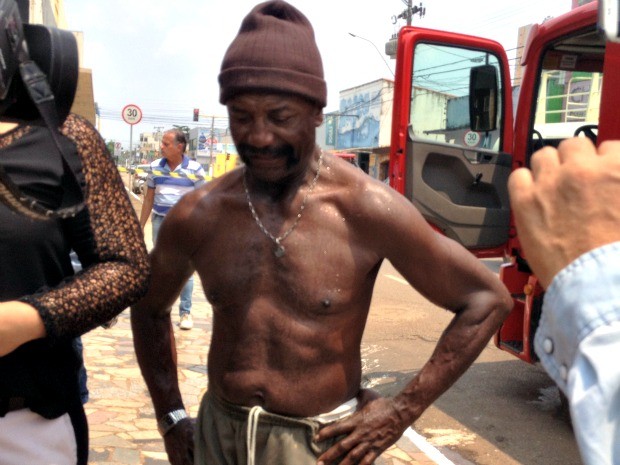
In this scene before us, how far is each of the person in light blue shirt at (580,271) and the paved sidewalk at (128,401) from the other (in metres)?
3.67

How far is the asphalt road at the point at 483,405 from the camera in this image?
4.68m

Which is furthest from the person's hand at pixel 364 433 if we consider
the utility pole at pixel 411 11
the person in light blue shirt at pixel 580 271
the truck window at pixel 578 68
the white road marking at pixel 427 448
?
the utility pole at pixel 411 11

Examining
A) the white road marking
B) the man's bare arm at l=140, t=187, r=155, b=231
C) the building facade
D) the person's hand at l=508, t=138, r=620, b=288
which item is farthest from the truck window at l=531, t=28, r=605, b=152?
the building facade

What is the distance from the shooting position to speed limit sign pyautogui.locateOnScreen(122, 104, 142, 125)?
18.2 m

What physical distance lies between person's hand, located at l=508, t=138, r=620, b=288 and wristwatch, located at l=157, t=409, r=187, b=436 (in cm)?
163

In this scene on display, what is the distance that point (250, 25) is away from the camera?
205 centimetres

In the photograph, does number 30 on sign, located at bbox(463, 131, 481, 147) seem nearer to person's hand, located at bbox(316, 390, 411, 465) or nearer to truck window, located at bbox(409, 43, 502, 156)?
truck window, located at bbox(409, 43, 502, 156)

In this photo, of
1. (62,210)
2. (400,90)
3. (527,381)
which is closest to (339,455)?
(62,210)

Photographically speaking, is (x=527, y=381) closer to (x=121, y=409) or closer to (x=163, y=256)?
(x=121, y=409)

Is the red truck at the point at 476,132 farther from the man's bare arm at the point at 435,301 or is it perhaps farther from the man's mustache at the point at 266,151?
the man's mustache at the point at 266,151

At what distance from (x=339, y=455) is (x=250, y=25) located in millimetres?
1154

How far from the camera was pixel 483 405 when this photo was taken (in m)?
5.57

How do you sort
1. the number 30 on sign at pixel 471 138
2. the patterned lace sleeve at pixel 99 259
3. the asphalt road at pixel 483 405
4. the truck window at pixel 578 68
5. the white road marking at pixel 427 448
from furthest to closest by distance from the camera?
the number 30 on sign at pixel 471 138 < the truck window at pixel 578 68 < the asphalt road at pixel 483 405 < the white road marking at pixel 427 448 < the patterned lace sleeve at pixel 99 259

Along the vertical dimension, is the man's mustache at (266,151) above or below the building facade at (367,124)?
above
